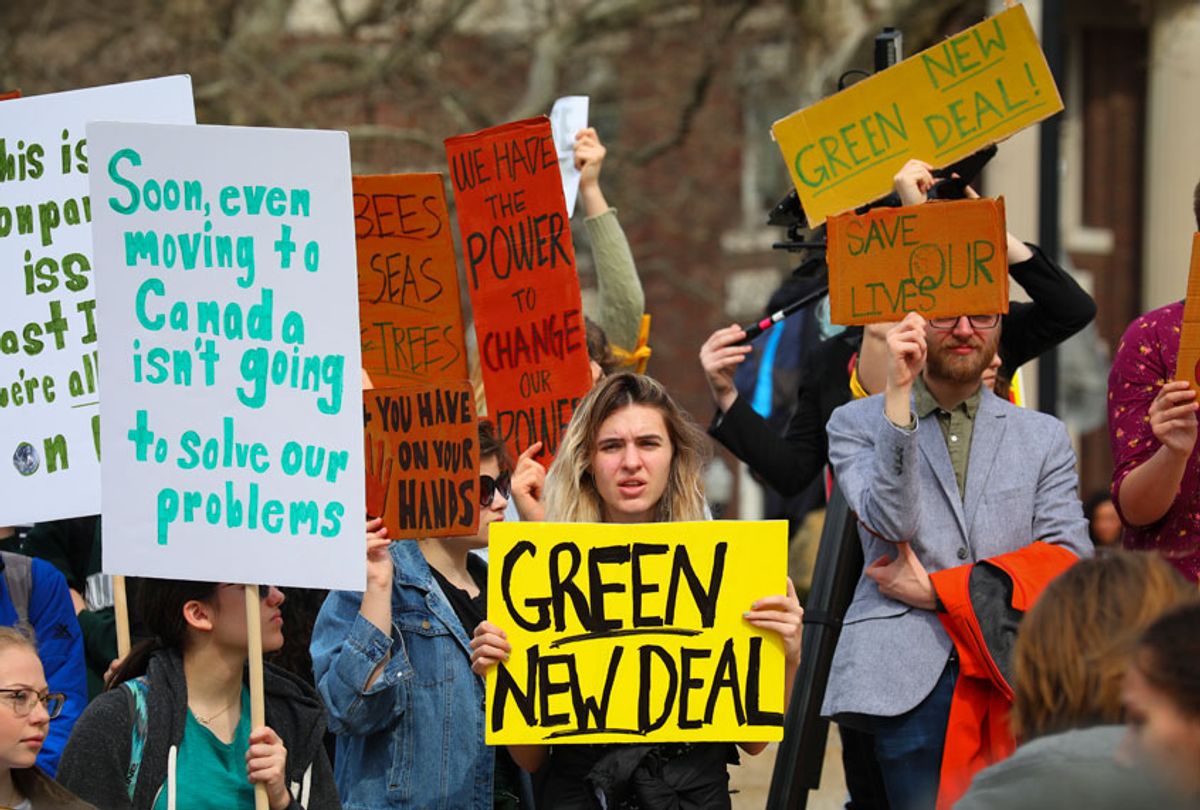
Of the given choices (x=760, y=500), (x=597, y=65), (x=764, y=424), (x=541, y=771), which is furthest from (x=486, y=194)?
(x=760, y=500)

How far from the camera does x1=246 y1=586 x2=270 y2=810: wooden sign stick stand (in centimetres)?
432

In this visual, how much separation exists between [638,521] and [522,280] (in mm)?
1265

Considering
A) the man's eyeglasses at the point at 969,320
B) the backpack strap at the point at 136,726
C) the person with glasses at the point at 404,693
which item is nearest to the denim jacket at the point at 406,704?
the person with glasses at the point at 404,693

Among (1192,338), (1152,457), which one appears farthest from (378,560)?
(1192,338)

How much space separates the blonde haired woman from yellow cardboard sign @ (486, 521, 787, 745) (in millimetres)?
59

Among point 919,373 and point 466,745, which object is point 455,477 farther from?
point 919,373

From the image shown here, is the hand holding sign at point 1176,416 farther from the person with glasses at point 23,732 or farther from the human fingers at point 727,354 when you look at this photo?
the person with glasses at point 23,732

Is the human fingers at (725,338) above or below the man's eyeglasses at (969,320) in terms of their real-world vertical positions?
above

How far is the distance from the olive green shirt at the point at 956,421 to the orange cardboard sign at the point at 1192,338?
541 millimetres

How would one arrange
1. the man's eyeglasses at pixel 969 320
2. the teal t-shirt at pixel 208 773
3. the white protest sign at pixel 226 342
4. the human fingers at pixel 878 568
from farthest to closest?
1. the man's eyeglasses at pixel 969 320
2. the human fingers at pixel 878 568
3. the white protest sign at pixel 226 342
4. the teal t-shirt at pixel 208 773

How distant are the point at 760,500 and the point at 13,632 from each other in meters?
21.5

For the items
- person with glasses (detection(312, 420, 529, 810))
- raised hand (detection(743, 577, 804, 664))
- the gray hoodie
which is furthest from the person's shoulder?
raised hand (detection(743, 577, 804, 664))

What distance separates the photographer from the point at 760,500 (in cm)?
2555

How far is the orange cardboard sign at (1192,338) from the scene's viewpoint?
482 centimetres
